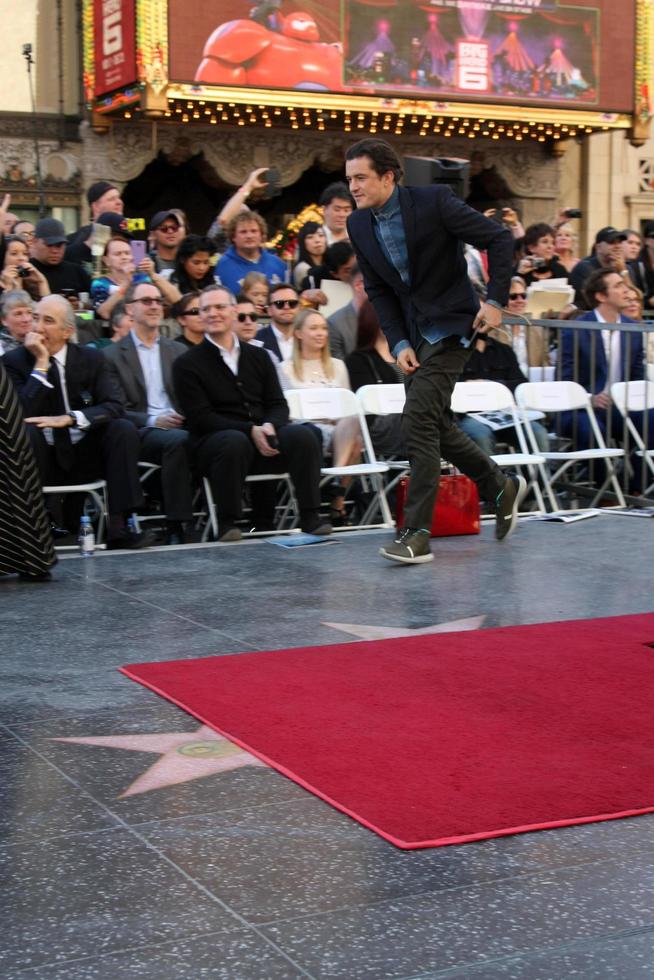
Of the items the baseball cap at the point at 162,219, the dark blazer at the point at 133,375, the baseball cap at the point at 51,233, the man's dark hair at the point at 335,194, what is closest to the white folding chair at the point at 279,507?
the dark blazer at the point at 133,375

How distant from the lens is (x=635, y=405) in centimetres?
980

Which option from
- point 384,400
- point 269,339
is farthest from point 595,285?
point 269,339

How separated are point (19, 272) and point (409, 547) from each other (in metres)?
3.80

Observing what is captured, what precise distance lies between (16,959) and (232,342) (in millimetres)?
6232

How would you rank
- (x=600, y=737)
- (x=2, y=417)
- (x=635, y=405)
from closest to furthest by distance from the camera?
(x=600, y=737)
(x=2, y=417)
(x=635, y=405)

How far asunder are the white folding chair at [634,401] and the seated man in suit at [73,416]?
331 cm

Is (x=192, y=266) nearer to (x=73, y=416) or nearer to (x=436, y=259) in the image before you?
(x=73, y=416)

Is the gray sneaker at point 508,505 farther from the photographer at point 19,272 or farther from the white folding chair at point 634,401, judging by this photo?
the photographer at point 19,272

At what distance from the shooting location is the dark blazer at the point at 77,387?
320 inches

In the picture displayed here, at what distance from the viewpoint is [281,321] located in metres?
9.85

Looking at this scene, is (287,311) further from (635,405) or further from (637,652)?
(637,652)

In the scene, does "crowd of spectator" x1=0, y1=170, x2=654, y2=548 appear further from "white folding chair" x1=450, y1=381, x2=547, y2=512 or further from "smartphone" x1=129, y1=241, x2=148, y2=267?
"white folding chair" x1=450, y1=381, x2=547, y2=512

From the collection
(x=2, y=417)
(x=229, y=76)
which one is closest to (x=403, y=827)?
(x=2, y=417)

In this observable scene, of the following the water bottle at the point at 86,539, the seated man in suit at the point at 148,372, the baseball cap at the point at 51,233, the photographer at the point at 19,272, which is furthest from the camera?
the baseball cap at the point at 51,233
